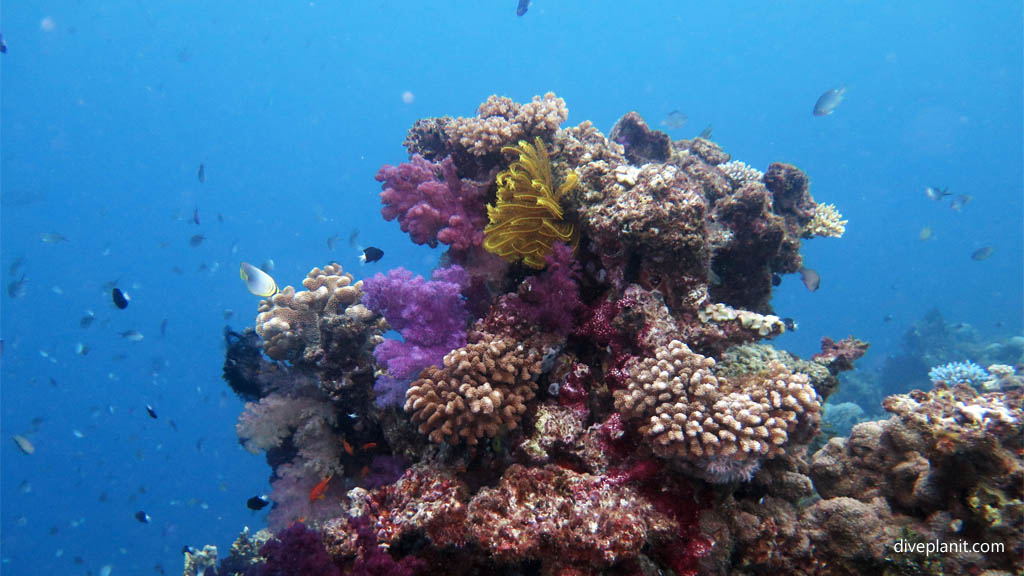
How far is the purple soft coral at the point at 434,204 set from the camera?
5.63 m

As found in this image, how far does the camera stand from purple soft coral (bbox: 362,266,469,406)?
15.9 feet

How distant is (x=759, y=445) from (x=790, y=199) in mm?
5706

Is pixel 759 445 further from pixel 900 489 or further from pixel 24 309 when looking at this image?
pixel 24 309

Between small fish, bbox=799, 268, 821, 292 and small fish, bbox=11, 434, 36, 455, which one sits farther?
small fish, bbox=11, 434, 36, 455

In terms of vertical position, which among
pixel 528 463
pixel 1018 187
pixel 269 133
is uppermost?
pixel 1018 187

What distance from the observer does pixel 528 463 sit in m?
4.28

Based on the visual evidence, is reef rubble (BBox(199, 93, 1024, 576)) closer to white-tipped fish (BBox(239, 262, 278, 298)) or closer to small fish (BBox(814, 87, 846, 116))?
white-tipped fish (BBox(239, 262, 278, 298))

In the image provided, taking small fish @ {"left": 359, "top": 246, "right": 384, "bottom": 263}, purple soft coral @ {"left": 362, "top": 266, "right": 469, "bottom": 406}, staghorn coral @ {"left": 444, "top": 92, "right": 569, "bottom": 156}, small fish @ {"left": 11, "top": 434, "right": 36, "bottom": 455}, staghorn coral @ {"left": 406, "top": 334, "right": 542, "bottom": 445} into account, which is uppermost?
staghorn coral @ {"left": 444, "top": 92, "right": 569, "bottom": 156}

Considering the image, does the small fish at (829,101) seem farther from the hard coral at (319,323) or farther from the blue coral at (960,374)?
the hard coral at (319,323)

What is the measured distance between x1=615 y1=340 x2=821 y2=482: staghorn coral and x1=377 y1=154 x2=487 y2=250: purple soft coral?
8.95ft

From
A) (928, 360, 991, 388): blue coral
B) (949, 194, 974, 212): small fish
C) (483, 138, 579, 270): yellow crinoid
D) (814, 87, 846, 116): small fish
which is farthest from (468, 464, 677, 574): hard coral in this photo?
(949, 194, 974, 212): small fish

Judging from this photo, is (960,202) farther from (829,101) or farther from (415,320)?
(415,320)

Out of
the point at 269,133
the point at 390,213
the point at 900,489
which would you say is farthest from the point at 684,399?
the point at 269,133

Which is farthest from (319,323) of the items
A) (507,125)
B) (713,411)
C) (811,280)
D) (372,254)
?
(811,280)
